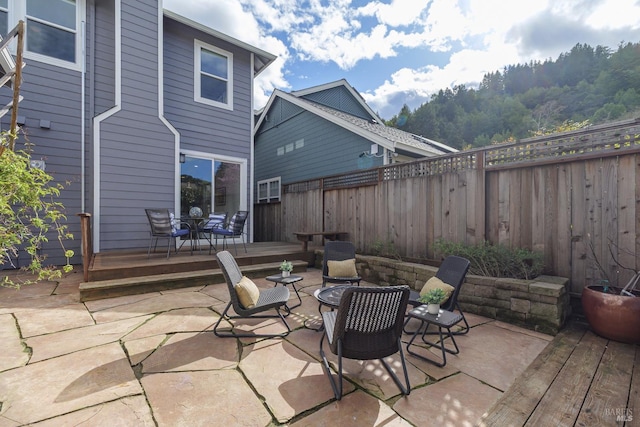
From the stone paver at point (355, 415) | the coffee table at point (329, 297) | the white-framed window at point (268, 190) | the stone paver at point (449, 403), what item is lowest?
the stone paver at point (449, 403)

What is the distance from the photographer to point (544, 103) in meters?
25.7

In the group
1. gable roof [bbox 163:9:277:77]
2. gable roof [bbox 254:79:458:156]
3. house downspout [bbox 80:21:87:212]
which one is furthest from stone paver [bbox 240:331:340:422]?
gable roof [bbox 163:9:277:77]

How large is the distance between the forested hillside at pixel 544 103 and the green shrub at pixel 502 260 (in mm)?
20251

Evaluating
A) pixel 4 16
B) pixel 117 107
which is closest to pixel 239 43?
pixel 117 107

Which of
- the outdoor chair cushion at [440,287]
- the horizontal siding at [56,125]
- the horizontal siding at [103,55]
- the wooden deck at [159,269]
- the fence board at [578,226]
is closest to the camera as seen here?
the outdoor chair cushion at [440,287]

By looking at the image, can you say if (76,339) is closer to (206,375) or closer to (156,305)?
(156,305)

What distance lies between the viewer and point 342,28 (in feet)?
31.0

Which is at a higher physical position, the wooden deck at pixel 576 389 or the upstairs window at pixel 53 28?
the upstairs window at pixel 53 28

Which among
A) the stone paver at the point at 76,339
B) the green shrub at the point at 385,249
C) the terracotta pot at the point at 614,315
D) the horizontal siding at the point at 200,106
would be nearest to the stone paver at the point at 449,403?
the terracotta pot at the point at 614,315

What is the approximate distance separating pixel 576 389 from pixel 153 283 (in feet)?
16.1

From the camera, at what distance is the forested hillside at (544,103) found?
71.5 ft

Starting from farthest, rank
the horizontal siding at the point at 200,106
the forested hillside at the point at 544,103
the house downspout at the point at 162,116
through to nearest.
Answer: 1. the forested hillside at the point at 544,103
2. the horizontal siding at the point at 200,106
3. the house downspout at the point at 162,116

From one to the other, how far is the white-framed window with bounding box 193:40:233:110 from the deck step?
14.5 feet

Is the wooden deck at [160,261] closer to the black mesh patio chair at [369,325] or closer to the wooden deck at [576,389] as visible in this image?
the black mesh patio chair at [369,325]
